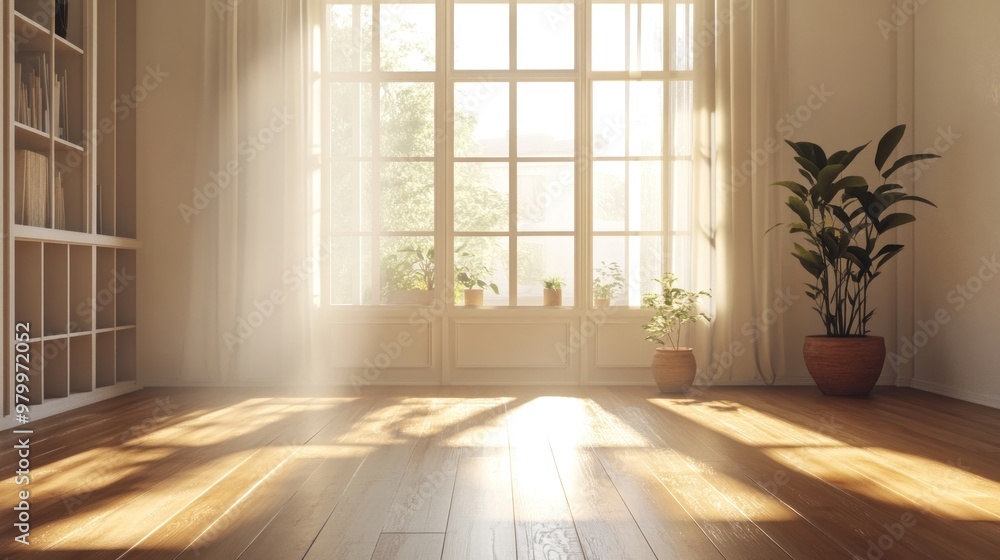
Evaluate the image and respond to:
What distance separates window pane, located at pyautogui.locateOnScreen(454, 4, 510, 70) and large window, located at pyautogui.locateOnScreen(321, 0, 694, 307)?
0.03 ft

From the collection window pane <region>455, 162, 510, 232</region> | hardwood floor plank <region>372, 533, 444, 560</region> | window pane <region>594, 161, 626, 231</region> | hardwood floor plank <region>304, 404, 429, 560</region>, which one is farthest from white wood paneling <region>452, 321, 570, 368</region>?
hardwood floor plank <region>372, 533, 444, 560</region>

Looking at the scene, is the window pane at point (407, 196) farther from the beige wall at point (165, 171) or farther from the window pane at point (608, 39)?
the window pane at point (608, 39)

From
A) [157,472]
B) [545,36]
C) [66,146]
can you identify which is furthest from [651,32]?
[157,472]

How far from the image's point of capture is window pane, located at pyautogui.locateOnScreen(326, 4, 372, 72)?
5.60 meters

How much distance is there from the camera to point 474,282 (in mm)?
5586

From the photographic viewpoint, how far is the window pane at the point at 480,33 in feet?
18.6

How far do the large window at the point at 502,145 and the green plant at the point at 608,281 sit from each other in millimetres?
27

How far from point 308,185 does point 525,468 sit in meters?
3.16

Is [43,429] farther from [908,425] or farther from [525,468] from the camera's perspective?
[908,425]

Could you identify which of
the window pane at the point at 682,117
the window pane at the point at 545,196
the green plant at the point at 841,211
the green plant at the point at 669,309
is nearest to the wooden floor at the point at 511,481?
the green plant at the point at 669,309

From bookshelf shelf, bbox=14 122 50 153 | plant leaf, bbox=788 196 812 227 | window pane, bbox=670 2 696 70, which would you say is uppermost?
window pane, bbox=670 2 696 70

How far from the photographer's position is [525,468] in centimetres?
297

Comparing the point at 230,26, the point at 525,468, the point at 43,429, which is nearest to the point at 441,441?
the point at 525,468

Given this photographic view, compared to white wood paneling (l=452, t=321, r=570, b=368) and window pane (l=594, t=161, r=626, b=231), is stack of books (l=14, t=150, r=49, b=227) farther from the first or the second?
window pane (l=594, t=161, r=626, b=231)
